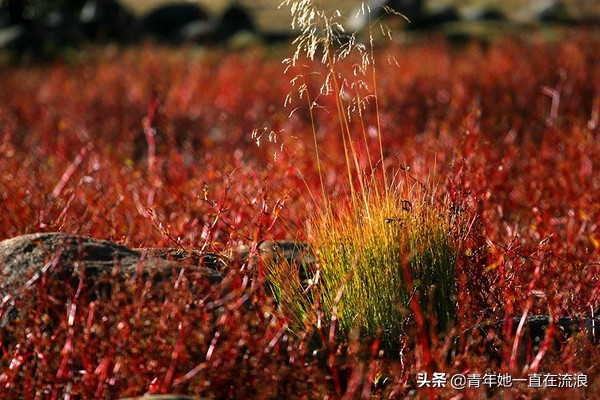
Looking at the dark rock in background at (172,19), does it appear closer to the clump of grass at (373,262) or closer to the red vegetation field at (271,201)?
the red vegetation field at (271,201)

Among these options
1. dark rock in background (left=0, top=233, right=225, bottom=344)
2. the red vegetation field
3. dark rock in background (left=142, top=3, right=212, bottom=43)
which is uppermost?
dark rock in background (left=0, top=233, right=225, bottom=344)

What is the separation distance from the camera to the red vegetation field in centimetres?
290

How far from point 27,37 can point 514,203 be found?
1034cm

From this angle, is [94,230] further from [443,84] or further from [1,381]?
[443,84]

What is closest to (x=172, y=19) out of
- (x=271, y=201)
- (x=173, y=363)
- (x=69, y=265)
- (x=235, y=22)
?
(x=235, y=22)

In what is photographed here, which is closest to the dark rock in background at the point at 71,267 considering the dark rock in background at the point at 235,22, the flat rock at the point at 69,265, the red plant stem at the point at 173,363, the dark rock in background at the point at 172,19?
the flat rock at the point at 69,265

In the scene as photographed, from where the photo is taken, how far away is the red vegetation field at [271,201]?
290cm

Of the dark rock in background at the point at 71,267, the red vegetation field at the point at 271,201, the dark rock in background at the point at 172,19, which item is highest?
the dark rock in background at the point at 71,267

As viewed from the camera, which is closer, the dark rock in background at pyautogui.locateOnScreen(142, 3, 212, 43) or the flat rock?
the flat rock

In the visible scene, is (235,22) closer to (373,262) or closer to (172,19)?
(172,19)

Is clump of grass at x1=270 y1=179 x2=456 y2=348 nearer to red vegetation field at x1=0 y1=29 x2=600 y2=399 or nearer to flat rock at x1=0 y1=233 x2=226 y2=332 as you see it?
red vegetation field at x1=0 y1=29 x2=600 y2=399

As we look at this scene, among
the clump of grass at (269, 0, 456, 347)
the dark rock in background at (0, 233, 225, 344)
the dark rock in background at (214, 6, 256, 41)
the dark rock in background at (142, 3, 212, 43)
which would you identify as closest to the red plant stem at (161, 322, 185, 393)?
the dark rock in background at (0, 233, 225, 344)

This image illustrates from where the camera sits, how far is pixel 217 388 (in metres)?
2.93

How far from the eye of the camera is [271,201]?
4629 millimetres
